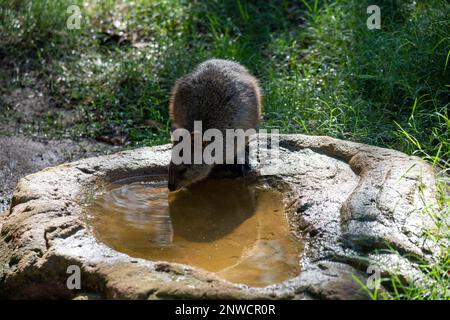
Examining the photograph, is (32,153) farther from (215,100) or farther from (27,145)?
(215,100)

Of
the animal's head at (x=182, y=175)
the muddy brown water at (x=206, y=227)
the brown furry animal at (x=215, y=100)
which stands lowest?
the muddy brown water at (x=206, y=227)

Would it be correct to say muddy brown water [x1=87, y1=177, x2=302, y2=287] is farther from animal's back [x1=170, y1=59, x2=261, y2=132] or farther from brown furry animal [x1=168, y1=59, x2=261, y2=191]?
animal's back [x1=170, y1=59, x2=261, y2=132]

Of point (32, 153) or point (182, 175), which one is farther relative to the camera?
point (32, 153)

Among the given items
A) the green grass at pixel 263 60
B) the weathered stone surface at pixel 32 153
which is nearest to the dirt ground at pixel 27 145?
the weathered stone surface at pixel 32 153

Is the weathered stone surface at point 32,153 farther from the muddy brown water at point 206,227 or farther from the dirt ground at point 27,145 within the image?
the muddy brown water at point 206,227

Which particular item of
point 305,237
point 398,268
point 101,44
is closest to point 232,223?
point 305,237

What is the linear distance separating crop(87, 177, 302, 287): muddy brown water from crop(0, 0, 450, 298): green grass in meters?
1.66

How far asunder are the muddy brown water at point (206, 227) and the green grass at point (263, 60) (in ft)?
5.44

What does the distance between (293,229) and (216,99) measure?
1.65m

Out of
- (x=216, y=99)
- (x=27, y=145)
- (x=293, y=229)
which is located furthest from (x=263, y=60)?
(x=293, y=229)

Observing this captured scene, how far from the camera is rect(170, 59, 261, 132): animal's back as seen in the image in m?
5.74

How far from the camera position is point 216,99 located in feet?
18.9

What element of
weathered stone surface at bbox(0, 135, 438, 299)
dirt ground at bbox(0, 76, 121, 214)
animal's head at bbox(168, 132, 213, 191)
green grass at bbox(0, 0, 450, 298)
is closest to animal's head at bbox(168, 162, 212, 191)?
animal's head at bbox(168, 132, 213, 191)

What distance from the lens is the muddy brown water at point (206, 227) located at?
4105 mm
